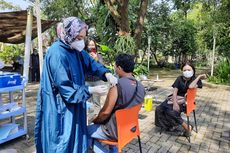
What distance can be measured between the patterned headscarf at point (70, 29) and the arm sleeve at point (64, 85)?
18 centimetres

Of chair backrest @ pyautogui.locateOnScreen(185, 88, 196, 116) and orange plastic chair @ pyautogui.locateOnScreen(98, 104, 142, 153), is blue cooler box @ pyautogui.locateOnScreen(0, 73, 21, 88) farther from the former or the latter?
chair backrest @ pyautogui.locateOnScreen(185, 88, 196, 116)

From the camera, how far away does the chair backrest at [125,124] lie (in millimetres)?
2729

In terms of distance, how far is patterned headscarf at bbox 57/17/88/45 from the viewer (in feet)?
7.34

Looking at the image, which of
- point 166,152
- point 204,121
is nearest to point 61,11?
point 204,121

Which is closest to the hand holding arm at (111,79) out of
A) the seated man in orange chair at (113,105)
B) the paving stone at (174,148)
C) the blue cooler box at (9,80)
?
the seated man in orange chair at (113,105)

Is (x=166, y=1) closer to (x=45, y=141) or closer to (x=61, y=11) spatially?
(x=61, y=11)

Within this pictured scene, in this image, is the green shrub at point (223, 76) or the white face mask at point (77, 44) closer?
the white face mask at point (77, 44)

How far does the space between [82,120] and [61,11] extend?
1657 cm

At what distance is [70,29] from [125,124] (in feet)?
3.82

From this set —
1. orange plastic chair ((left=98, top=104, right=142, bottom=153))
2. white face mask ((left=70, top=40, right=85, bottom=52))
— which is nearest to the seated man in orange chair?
orange plastic chair ((left=98, top=104, right=142, bottom=153))

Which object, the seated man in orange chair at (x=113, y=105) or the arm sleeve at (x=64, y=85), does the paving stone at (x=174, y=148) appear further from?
the arm sleeve at (x=64, y=85)

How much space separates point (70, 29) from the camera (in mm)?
2250

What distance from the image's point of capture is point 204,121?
18.4 ft

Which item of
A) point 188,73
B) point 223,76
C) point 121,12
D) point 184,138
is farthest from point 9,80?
point 223,76
